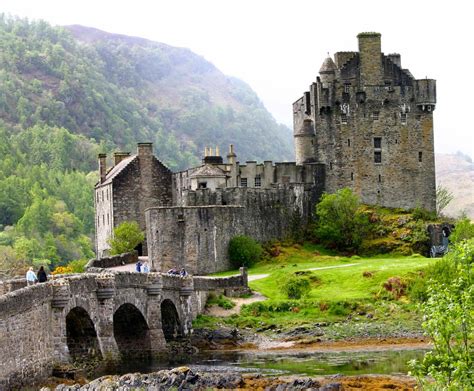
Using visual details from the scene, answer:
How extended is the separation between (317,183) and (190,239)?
62.4 ft

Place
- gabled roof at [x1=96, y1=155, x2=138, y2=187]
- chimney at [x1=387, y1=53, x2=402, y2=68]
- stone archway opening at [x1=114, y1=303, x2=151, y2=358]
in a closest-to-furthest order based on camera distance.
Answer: stone archway opening at [x1=114, y1=303, x2=151, y2=358] → gabled roof at [x1=96, y1=155, x2=138, y2=187] → chimney at [x1=387, y1=53, x2=402, y2=68]

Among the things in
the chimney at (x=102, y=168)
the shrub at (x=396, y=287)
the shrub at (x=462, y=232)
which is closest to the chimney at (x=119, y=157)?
the chimney at (x=102, y=168)

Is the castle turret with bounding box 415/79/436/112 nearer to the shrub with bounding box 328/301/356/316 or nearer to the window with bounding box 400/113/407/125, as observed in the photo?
the window with bounding box 400/113/407/125

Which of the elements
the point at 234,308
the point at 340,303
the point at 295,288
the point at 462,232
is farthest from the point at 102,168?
the point at 340,303

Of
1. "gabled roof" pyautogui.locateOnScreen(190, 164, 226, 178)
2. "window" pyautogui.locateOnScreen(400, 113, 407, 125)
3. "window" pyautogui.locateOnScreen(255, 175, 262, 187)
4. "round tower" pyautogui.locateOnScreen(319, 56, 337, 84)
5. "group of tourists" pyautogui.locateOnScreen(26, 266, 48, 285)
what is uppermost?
"round tower" pyautogui.locateOnScreen(319, 56, 337, 84)

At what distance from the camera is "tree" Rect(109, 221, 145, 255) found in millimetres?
95250

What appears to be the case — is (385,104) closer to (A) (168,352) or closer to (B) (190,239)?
(B) (190,239)

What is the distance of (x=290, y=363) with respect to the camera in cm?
6212

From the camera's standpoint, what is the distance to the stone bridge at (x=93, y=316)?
4884 cm

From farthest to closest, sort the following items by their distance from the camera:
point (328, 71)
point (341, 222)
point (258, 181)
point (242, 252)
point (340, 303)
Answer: point (328, 71) < point (258, 181) < point (341, 222) < point (242, 252) < point (340, 303)

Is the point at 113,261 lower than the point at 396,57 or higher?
lower

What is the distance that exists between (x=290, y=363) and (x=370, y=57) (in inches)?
1908

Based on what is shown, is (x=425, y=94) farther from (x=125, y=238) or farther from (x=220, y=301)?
(x=220, y=301)

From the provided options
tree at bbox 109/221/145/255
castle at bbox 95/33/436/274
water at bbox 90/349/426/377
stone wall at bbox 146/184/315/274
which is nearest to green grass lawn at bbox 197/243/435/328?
stone wall at bbox 146/184/315/274
